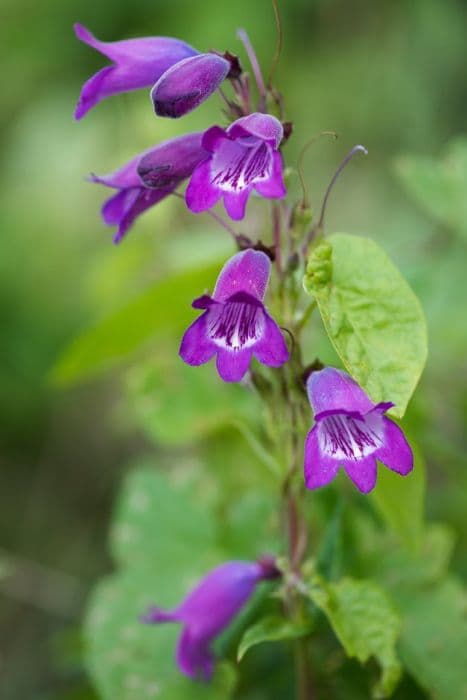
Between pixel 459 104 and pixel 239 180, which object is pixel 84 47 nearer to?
pixel 459 104

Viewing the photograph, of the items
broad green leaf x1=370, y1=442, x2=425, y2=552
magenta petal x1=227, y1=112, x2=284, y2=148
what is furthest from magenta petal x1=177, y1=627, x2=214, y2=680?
magenta petal x1=227, y1=112, x2=284, y2=148

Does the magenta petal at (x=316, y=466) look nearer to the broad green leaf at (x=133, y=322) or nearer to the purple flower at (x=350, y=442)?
the purple flower at (x=350, y=442)

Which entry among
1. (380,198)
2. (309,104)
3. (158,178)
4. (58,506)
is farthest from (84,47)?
(158,178)

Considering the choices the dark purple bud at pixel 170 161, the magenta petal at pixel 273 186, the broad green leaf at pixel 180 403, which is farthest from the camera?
the broad green leaf at pixel 180 403

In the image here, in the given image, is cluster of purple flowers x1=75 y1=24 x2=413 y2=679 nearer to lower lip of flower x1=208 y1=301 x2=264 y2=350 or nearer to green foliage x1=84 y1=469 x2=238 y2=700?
lower lip of flower x1=208 y1=301 x2=264 y2=350

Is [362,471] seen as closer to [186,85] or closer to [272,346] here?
[272,346]

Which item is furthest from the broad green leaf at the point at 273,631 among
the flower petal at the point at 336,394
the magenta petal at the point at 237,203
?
the magenta petal at the point at 237,203

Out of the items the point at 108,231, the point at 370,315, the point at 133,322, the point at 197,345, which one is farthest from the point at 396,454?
the point at 108,231
